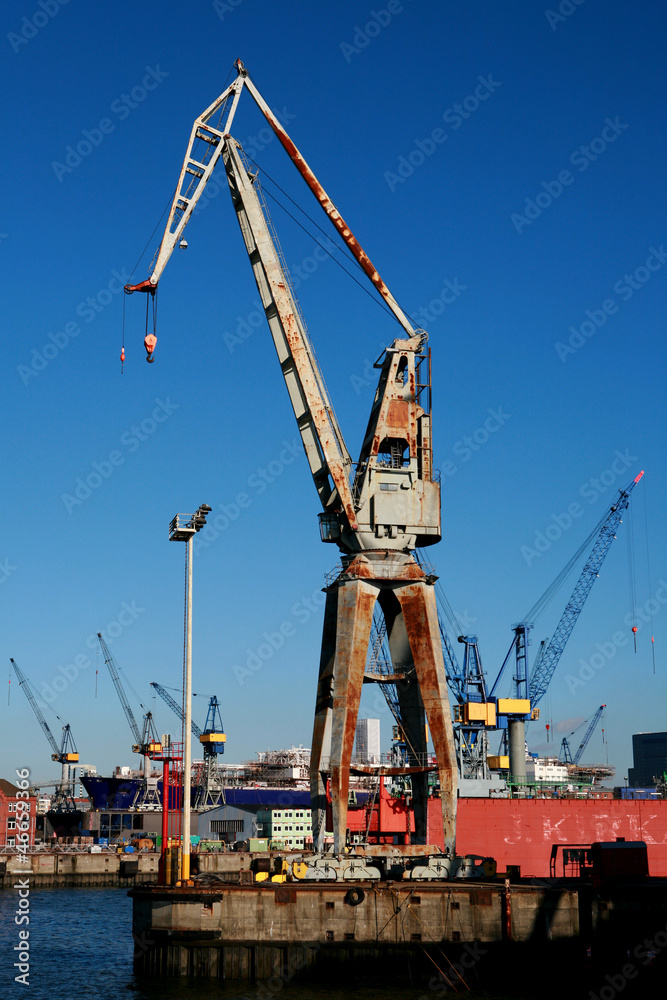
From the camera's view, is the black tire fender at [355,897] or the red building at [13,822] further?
the red building at [13,822]

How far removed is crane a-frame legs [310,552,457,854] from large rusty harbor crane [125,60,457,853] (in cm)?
6

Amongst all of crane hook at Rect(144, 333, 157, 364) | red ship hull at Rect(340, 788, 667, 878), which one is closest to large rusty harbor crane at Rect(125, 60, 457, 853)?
crane hook at Rect(144, 333, 157, 364)

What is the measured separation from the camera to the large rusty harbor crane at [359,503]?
56844mm

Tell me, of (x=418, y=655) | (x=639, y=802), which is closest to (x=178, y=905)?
(x=418, y=655)

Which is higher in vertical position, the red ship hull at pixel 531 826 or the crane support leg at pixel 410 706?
the crane support leg at pixel 410 706

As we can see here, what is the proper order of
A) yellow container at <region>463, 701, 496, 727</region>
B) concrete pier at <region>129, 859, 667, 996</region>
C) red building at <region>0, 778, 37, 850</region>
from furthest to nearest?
red building at <region>0, 778, 37, 850</region> → yellow container at <region>463, 701, 496, 727</region> → concrete pier at <region>129, 859, 667, 996</region>

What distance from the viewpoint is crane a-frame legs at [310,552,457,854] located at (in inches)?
2190

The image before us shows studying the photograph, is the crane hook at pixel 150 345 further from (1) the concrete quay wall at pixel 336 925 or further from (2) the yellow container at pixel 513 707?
(2) the yellow container at pixel 513 707

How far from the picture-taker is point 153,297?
2345 inches

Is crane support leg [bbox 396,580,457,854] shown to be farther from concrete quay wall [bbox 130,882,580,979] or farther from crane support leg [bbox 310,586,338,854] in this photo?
concrete quay wall [bbox 130,882,580,979]

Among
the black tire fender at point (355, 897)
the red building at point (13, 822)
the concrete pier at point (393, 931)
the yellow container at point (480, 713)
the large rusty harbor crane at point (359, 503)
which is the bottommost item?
the red building at point (13, 822)

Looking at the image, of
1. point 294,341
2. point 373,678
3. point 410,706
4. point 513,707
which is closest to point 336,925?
point 373,678

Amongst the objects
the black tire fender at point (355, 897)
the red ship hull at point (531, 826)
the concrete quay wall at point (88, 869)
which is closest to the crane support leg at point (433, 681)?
the black tire fender at point (355, 897)

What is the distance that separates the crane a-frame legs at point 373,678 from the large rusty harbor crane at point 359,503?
0.06 metres
